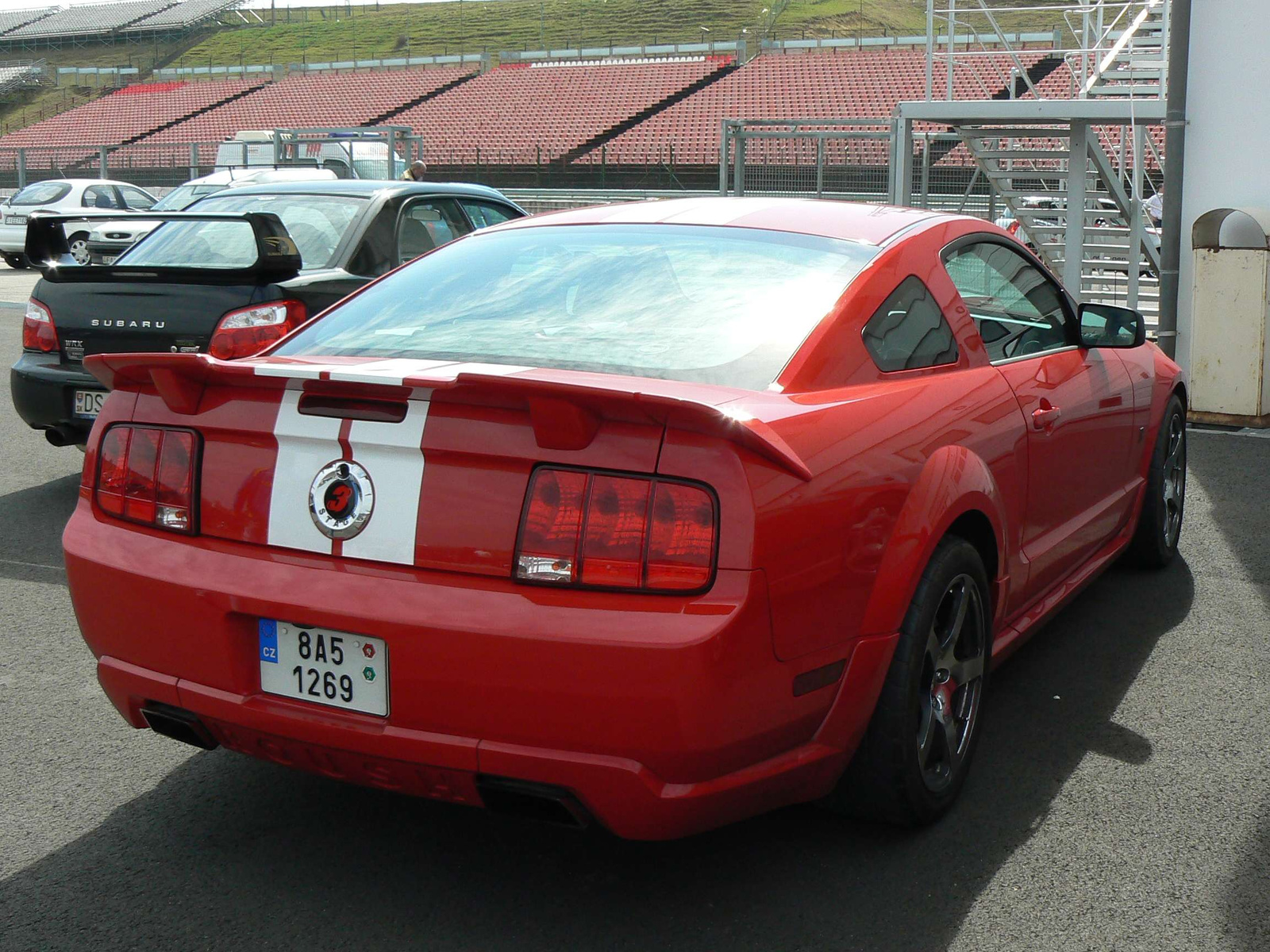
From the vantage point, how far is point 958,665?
10.7ft

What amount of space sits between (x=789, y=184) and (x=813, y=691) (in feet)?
59.6

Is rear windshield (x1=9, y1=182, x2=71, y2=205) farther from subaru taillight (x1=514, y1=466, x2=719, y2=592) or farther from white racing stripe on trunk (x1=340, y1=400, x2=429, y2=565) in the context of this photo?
subaru taillight (x1=514, y1=466, x2=719, y2=592)

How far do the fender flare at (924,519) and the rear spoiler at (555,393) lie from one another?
15.2 inches

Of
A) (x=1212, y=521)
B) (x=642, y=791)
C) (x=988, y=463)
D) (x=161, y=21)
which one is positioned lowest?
(x=1212, y=521)

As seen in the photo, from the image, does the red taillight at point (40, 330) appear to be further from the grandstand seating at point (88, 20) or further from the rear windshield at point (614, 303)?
the grandstand seating at point (88, 20)

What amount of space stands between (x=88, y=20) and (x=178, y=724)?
8093 centimetres

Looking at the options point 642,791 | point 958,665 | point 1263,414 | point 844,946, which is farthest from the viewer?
point 1263,414

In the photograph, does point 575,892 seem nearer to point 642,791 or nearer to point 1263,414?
point 642,791

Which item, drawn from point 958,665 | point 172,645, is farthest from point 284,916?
point 958,665

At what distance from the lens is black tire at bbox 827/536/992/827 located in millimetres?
2895

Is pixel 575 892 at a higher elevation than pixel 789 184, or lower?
lower

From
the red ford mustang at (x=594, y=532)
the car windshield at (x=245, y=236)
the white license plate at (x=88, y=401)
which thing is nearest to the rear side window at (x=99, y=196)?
the car windshield at (x=245, y=236)

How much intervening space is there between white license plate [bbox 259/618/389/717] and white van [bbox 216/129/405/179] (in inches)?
818

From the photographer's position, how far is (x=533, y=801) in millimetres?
2514
